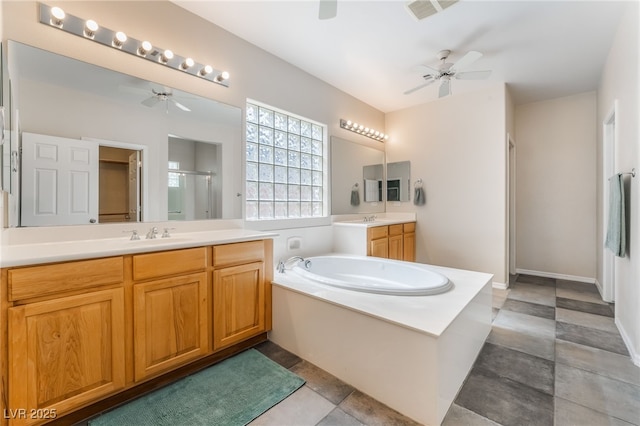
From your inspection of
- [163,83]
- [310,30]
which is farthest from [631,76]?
[163,83]

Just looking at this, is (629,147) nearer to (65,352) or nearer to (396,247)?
(396,247)

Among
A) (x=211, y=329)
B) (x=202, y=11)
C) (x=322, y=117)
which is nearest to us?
(x=211, y=329)

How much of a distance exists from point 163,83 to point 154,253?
1.36 m

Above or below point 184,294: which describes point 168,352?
below

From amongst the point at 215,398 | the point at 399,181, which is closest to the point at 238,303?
the point at 215,398

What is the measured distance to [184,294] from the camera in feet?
5.59

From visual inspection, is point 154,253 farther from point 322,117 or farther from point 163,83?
point 322,117

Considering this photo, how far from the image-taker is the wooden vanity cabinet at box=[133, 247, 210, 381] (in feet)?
5.01

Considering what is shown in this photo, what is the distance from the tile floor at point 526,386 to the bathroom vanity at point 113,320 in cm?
57

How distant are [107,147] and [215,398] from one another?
5.75ft

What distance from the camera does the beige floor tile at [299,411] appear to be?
139 cm

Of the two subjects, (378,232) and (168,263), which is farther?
(378,232)

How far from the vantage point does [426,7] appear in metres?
1.96

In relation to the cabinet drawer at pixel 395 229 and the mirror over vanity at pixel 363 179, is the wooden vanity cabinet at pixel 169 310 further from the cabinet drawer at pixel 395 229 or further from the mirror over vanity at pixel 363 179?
the cabinet drawer at pixel 395 229
